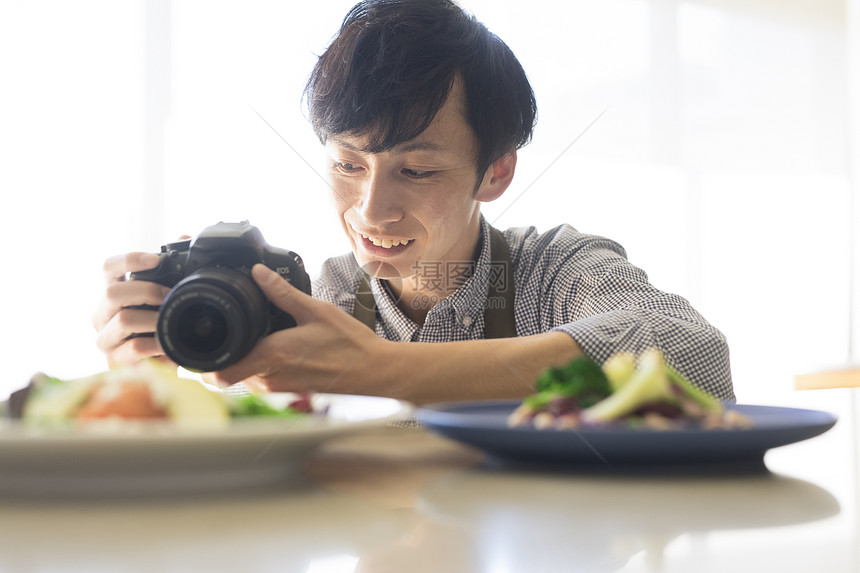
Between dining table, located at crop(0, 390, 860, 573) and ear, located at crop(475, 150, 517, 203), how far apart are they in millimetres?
683

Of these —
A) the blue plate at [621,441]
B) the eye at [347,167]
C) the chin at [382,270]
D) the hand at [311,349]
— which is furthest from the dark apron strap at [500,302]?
the blue plate at [621,441]

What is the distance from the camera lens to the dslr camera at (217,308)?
54cm

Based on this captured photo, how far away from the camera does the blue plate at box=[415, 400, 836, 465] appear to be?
1.20 feet

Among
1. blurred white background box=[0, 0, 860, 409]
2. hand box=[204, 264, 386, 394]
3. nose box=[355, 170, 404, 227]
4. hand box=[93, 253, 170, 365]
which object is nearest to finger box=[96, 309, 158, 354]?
hand box=[93, 253, 170, 365]

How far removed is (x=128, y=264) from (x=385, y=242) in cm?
35

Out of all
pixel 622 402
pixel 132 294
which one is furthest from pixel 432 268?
pixel 622 402

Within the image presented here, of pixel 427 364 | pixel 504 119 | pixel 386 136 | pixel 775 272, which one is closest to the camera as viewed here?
pixel 427 364

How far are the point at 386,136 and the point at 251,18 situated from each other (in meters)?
1.57

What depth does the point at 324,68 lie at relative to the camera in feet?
3.21

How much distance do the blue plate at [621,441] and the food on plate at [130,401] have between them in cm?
12

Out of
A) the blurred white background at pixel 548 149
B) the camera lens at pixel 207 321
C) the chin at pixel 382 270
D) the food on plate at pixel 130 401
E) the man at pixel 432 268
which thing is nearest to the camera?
the food on plate at pixel 130 401

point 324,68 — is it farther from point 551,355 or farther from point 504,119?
point 551,355

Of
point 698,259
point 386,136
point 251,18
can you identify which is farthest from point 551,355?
point 698,259

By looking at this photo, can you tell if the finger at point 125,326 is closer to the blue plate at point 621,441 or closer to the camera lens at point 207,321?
the camera lens at point 207,321
